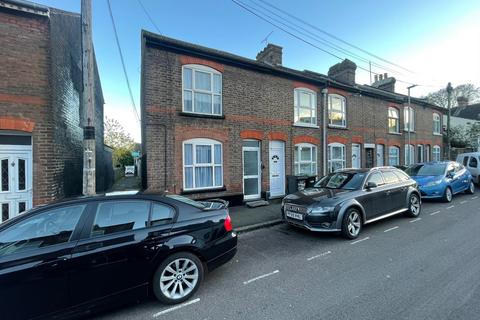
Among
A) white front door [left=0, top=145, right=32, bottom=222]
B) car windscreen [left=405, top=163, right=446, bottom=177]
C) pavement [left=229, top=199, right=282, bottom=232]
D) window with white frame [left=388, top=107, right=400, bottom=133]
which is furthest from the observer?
window with white frame [left=388, top=107, right=400, bottom=133]

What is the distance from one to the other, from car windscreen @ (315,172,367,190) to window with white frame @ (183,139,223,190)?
11.8ft

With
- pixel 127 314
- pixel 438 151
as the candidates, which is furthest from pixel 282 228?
pixel 438 151

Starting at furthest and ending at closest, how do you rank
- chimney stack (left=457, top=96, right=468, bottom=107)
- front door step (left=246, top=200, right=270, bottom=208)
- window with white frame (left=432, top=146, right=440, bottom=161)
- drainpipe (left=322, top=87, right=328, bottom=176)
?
1. chimney stack (left=457, top=96, right=468, bottom=107)
2. window with white frame (left=432, top=146, right=440, bottom=161)
3. drainpipe (left=322, top=87, right=328, bottom=176)
4. front door step (left=246, top=200, right=270, bottom=208)

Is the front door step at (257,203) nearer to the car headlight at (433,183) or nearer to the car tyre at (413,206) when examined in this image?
the car tyre at (413,206)

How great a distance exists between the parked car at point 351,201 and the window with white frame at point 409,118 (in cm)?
1085

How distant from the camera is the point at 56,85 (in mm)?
6262

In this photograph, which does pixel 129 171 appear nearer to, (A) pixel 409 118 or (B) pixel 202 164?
(B) pixel 202 164

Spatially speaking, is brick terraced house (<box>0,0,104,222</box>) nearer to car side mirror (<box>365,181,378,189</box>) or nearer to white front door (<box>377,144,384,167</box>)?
car side mirror (<box>365,181,378,189</box>)

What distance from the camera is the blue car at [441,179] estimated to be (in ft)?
30.0

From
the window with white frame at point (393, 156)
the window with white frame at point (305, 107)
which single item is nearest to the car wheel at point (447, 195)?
the window with white frame at point (305, 107)

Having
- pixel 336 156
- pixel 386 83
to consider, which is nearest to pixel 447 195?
pixel 336 156

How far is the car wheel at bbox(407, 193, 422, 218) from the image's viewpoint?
23.1 feet

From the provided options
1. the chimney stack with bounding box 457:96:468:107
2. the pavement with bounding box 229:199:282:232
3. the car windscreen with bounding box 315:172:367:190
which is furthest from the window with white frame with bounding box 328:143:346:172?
the chimney stack with bounding box 457:96:468:107

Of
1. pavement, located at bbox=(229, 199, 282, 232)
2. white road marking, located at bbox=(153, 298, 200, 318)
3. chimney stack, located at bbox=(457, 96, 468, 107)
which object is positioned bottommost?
white road marking, located at bbox=(153, 298, 200, 318)
